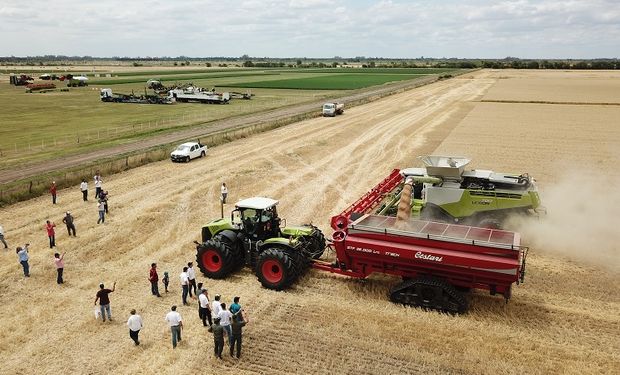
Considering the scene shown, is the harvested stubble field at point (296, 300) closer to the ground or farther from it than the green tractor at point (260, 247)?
closer to the ground

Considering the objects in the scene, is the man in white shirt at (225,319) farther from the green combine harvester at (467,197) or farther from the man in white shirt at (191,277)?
the green combine harvester at (467,197)

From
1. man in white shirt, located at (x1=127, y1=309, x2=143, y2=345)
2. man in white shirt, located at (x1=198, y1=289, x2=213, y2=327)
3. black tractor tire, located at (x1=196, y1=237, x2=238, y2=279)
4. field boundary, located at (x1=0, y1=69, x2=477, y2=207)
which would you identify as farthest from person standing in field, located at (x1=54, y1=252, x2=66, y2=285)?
field boundary, located at (x1=0, y1=69, x2=477, y2=207)

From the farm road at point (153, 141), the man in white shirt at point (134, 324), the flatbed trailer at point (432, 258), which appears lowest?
the farm road at point (153, 141)

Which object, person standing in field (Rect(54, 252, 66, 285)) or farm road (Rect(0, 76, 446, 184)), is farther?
farm road (Rect(0, 76, 446, 184))

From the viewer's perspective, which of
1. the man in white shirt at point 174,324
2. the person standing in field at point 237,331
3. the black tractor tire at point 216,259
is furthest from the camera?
the black tractor tire at point 216,259

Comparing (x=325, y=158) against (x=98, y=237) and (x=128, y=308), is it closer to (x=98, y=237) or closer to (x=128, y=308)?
(x=98, y=237)

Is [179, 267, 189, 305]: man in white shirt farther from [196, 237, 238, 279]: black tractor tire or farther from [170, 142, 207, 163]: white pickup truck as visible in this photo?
[170, 142, 207, 163]: white pickup truck

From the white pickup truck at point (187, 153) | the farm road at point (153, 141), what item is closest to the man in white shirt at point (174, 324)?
the farm road at point (153, 141)

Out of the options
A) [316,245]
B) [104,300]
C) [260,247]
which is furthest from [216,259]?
[104,300]
